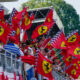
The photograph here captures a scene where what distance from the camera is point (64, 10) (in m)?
64.4

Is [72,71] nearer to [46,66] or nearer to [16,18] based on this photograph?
[46,66]

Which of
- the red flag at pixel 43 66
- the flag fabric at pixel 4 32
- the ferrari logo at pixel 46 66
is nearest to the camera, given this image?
the flag fabric at pixel 4 32

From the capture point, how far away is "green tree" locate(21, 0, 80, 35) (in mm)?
59866

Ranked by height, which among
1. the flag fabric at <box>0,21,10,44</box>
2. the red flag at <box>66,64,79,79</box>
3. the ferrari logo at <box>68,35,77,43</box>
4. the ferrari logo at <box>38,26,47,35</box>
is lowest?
the red flag at <box>66,64,79,79</box>

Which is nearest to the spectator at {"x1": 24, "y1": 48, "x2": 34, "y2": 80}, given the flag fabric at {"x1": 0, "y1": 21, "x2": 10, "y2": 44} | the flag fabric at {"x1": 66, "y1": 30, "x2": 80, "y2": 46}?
the flag fabric at {"x1": 0, "y1": 21, "x2": 10, "y2": 44}

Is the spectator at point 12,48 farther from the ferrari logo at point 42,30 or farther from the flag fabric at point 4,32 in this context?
the ferrari logo at point 42,30

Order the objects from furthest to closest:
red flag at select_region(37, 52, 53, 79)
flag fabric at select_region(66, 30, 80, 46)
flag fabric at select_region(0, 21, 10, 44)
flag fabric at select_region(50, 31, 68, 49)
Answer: flag fabric at select_region(66, 30, 80, 46) → flag fabric at select_region(50, 31, 68, 49) → red flag at select_region(37, 52, 53, 79) → flag fabric at select_region(0, 21, 10, 44)

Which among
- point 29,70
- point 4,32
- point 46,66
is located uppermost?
point 4,32

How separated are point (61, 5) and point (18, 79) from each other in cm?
5048

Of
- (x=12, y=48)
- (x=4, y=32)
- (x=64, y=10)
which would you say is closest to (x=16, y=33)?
(x=12, y=48)

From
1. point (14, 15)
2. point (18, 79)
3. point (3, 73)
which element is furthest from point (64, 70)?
point (3, 73)

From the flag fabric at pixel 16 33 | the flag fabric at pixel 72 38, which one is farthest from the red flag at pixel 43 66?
the flag fabric at pixel 72 38

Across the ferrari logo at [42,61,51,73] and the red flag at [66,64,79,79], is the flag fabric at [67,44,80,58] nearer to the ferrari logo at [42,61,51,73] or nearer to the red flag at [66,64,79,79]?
the red flag at [66,64,79,79]

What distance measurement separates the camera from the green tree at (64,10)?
5987cm
